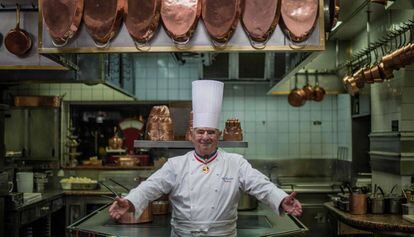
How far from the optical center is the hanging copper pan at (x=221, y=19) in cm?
305

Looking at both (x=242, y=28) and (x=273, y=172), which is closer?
(x=242, y=28)

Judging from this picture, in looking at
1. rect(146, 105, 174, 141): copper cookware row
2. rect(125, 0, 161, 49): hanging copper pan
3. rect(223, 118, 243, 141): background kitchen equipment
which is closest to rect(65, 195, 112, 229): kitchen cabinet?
rect(146, 105, 174, 141): copper cookware row

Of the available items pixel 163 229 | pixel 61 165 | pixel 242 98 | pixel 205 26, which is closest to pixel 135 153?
pixel 61 165

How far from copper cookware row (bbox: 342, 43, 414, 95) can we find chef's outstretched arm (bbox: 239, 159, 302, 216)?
5.60 feet

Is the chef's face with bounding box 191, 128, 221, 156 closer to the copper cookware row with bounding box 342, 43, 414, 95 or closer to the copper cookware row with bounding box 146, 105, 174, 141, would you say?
the copper cookware row with bounding box 146, 105, 174, 141

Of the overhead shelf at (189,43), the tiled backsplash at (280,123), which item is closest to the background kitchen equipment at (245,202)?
the overhead shelf at (189,43)

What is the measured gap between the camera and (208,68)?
24.1 feet

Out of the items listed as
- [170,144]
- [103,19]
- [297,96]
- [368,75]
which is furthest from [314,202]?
[103,19]

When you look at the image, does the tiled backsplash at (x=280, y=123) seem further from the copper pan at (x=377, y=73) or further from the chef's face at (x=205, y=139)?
the chef's face at (x=205, y=139)

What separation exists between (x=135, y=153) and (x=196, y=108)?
560 cm

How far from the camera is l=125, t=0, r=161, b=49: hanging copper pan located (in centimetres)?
309

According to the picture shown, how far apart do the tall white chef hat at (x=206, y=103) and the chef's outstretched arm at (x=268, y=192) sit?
1.20 feet

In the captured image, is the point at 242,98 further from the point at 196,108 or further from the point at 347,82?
the point at 196,108

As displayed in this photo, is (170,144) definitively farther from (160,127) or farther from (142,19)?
(142,19)
